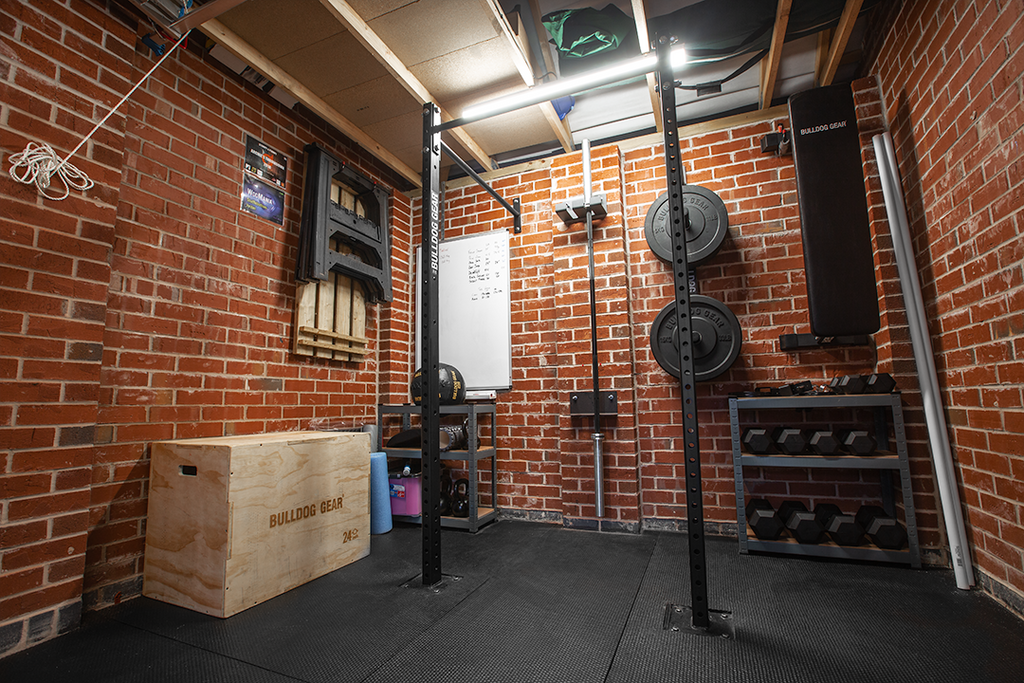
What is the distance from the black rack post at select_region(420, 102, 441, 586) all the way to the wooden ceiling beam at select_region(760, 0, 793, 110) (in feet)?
6.21

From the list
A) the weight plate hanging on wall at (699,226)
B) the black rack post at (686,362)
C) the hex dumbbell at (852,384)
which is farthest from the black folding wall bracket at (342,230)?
the hex dumbbell at (852,384)

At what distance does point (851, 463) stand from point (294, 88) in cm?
393

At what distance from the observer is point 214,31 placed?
2426 mm

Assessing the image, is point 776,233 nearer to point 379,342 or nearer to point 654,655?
point 654,655

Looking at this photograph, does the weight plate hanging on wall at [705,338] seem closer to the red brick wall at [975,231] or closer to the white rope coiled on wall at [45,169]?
the red brick wall at [975,231]

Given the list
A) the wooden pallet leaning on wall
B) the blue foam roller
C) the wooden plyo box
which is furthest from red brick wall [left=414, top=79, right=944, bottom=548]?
the wooden plyo box

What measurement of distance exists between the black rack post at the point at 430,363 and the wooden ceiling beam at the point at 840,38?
2242 millimetres

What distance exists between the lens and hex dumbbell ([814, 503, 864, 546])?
2.46 meters

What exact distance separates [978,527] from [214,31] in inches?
175

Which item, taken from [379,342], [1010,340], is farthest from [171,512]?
[1010,340]

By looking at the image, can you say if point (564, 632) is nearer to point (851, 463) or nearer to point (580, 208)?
point (851, 463)

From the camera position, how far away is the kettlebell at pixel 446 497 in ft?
11.2

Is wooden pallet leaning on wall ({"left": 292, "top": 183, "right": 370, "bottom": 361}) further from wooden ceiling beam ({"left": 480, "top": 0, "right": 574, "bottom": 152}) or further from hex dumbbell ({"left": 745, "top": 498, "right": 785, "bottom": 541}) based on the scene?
hex dumbbell ({"left": 745, "top": 498, "right": 785, "bottom": 541})

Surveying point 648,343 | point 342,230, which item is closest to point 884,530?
point 648,343
